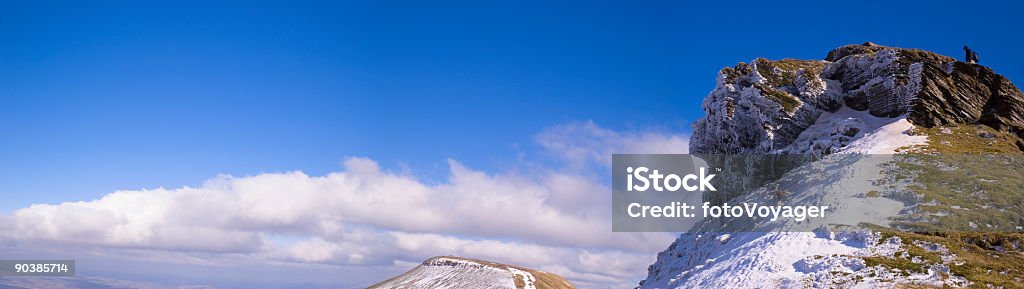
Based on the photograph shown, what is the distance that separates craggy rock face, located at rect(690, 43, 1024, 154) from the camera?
107 m

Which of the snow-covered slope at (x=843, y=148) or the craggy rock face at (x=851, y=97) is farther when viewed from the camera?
the craggy rock face at (x=851, y=97)

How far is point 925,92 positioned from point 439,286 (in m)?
137

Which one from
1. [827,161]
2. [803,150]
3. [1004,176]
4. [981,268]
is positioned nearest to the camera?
[981,268]

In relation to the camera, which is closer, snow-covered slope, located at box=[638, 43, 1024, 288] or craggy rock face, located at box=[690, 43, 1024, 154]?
snow-covered slope, located at box=[638, 43, 1024, 288]

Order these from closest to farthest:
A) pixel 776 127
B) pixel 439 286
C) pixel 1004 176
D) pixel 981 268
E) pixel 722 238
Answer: pixel 981 268
pixel 1004 176
pixel 722 238
pixel 776 127
pixel 439 286

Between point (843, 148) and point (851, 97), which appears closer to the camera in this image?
point (843, 148)

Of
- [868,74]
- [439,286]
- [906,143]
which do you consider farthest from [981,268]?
[439,286]

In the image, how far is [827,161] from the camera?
88.8m

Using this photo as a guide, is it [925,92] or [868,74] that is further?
[868,74]

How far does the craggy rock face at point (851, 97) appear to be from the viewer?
107 m

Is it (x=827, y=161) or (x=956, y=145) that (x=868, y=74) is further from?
(x=827, y=161)

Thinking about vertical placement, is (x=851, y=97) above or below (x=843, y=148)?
above

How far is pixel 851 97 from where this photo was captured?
389 ft

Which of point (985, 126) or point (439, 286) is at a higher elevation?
point (985, 126)
